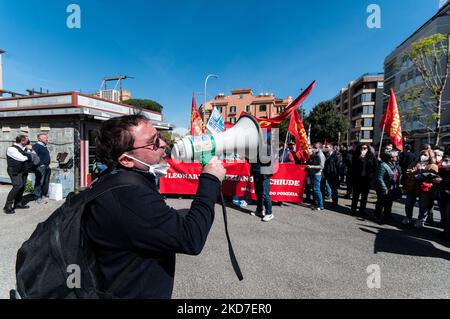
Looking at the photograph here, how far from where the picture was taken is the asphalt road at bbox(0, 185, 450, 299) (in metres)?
2.77

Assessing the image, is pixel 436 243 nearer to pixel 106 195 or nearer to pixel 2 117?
pixel 106 195

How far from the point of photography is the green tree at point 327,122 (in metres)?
32.7

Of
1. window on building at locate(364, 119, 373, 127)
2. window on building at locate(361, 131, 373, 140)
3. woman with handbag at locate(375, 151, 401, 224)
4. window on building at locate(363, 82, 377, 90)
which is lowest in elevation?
woman with handbag at locate(375, 151, 401, 224)

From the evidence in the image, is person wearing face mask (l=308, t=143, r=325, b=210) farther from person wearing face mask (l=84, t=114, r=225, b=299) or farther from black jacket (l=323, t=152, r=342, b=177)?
person wearing face mask (l=84, t=114, r=225, b=299)

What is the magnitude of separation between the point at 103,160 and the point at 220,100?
57.3 m

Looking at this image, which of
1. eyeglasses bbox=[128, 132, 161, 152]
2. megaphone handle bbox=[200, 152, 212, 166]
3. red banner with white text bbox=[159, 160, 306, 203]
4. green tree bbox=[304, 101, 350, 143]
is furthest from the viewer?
green tree bbox=[304, 101, 350, 143]

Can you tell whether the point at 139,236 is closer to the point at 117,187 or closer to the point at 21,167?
the point at 117,187

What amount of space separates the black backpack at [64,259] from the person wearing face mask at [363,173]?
5.96m

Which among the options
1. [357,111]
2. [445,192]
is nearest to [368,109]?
[357,111]

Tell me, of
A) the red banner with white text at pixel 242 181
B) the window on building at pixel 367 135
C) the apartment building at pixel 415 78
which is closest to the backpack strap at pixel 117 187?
the red banner with white text at pixel 242 181

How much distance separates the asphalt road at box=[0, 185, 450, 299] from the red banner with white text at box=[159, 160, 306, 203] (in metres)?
1.33

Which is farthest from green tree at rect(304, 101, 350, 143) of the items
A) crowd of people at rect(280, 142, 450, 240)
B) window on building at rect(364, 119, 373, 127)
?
crowd of people at rect(280, 142, 450, 240)

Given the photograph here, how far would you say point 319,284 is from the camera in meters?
2.88

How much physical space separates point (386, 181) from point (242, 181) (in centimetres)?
341
